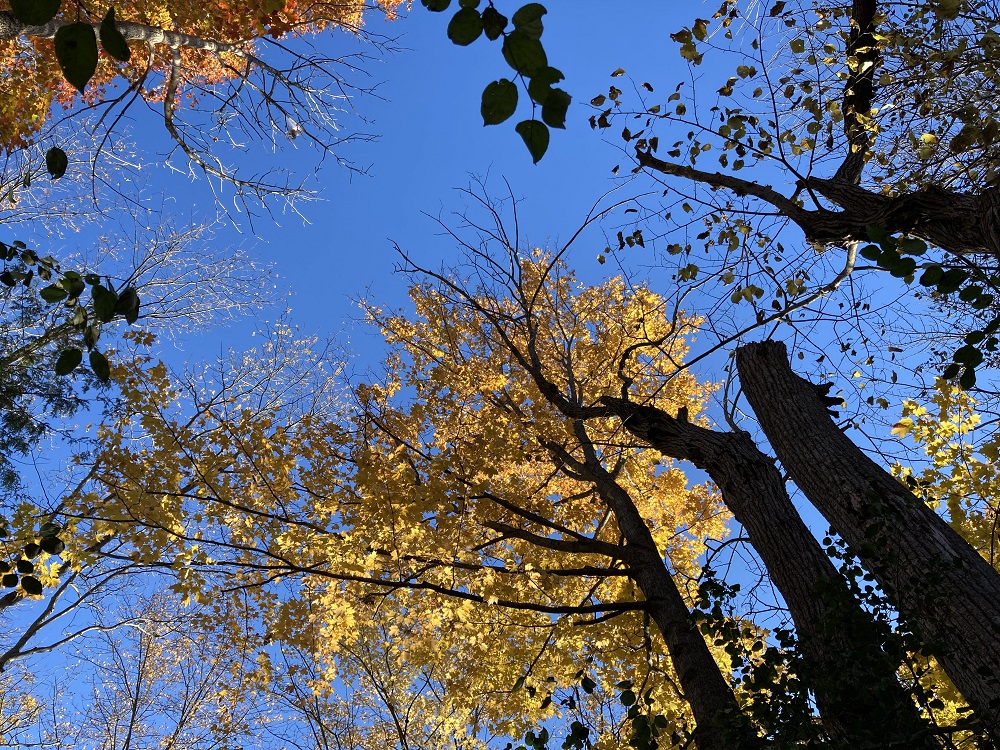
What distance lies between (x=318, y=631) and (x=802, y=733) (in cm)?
440

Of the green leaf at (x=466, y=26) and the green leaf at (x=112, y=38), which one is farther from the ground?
the green leaf at (x=112, y=38)

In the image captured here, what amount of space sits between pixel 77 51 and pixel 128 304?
68 cm

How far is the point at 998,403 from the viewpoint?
5.33m

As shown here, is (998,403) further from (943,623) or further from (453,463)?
(453,463)

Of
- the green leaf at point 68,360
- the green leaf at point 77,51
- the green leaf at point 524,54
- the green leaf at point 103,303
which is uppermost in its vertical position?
the green leaf at point 103,303

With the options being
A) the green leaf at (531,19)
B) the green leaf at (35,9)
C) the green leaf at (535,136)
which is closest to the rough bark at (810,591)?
the green leaf at (535,136)

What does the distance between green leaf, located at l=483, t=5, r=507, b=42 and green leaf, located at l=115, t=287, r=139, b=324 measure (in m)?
0.92

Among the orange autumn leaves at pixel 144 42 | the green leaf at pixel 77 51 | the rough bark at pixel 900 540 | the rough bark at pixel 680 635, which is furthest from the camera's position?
the orange autumn leaves at pixel 144 42

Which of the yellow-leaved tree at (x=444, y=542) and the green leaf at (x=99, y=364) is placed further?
the yellow-leaved tree at (x=444, y=542)

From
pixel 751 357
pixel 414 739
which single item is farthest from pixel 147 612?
pixel 751 357

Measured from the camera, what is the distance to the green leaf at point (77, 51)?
2.55 ft

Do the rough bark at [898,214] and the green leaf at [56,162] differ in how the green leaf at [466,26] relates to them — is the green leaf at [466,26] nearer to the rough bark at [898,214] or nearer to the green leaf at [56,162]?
the green leaf at [56,162]

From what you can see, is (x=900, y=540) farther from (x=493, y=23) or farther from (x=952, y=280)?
(x=493, y=23)

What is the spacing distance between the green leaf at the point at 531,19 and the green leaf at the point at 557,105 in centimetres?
8
